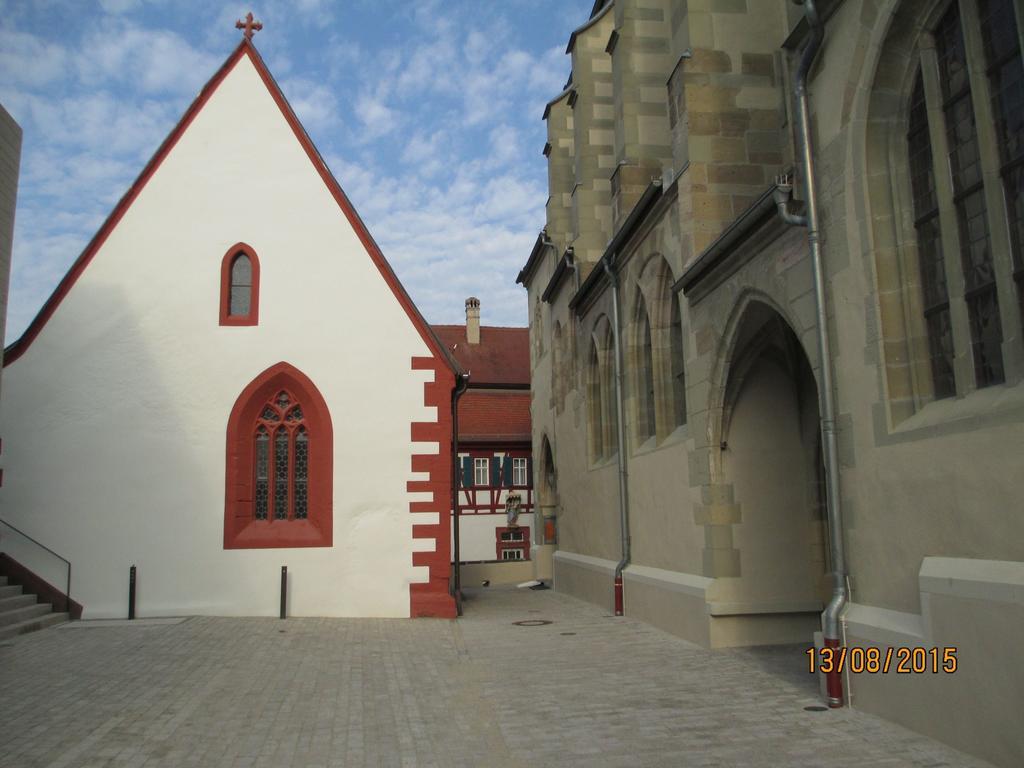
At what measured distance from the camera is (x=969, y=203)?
6422 mm

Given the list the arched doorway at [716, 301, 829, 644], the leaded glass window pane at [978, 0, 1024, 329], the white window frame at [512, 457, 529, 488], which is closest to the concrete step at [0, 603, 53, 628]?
the arched doorway at [716, 301, 829, 644]

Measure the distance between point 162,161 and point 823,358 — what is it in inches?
443

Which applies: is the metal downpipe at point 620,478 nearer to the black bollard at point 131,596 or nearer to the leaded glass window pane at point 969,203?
the black bollard at point 131,596

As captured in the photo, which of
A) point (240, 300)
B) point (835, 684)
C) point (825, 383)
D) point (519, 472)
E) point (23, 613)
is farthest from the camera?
point (519, 472)

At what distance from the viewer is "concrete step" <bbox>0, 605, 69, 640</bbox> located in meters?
11.5

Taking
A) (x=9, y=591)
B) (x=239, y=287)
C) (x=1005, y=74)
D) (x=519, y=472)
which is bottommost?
(x=9, y=591)

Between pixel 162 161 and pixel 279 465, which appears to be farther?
pixel 162 161

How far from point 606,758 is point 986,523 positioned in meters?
2.86

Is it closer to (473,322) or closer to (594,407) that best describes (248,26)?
(594,407)

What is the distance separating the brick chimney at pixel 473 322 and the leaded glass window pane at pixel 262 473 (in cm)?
3113

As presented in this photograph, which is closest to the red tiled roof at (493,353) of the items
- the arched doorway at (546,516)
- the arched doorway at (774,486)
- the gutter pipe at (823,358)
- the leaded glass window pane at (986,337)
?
the arched doorway at (546,516)

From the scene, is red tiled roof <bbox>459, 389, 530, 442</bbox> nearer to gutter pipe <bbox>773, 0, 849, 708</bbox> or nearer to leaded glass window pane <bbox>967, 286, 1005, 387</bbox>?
gutter pipe <bbox>773, 0, 849, 708</bbox>

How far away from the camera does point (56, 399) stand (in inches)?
538

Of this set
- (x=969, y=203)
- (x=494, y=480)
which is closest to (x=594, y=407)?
(x=969, y=203)
